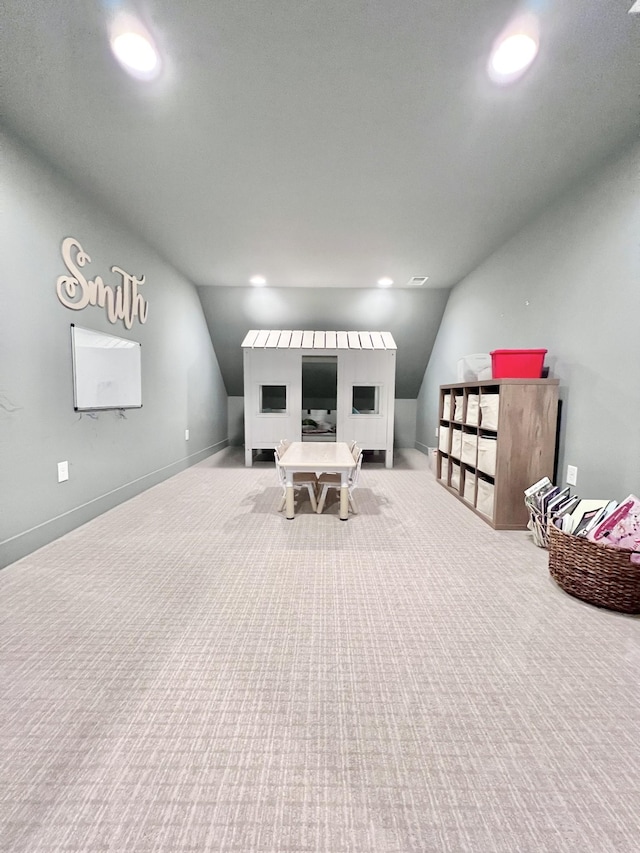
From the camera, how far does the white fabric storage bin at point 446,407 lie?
4.68 meters

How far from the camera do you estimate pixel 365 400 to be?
630 centimetres

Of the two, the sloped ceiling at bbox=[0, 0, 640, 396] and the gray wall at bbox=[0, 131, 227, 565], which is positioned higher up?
the sloped ceiling at bbox=[0, 0, 640, 396]

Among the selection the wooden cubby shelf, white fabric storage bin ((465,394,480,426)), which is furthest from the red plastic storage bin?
white fabric storage bin ((465,394,480,426))

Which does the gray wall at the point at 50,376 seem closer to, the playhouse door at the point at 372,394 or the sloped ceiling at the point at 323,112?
the sloped ceiling at the point at 323,112

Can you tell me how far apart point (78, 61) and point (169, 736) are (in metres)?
3.36

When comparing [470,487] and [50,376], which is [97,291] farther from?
[470,487]

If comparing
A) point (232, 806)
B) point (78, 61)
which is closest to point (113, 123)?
point (78, 61)

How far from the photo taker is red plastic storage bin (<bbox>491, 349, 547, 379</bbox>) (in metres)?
3.17

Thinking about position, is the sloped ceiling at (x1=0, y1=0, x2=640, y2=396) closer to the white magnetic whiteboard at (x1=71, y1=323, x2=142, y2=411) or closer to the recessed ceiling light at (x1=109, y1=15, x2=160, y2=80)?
the recessed ceiling light at (x1=109, y1=15, x2=160, y2=80)

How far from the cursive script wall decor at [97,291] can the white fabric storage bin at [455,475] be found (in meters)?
4.31

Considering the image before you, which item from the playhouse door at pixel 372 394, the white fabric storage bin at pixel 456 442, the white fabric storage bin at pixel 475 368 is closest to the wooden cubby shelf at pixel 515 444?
the white fabric storage bin at pixel 475 368

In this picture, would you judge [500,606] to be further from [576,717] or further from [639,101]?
[639,101]

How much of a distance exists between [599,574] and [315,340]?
5235 millimetres

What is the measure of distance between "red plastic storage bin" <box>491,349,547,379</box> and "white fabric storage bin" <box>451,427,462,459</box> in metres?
1.11
